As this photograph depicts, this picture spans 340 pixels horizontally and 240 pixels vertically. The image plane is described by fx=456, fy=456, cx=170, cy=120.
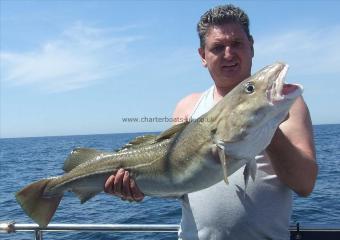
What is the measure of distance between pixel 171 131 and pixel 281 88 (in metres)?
1.23

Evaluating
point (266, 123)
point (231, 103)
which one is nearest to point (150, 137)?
point (231, 103)

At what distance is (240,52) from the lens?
13.4 ft

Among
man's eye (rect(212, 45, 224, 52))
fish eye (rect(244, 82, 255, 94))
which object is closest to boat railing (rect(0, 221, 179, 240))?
man's eye (rect(212, 45, 224, 52))

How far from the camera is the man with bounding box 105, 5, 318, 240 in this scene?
3664mm

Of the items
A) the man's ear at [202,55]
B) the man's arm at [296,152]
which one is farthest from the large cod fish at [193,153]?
the man's ear at [202,55]

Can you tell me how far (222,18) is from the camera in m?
4.14

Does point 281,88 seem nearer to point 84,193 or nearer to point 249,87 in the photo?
point 249,87

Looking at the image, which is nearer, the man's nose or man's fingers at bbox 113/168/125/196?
the man's nose

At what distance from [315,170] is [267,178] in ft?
1.28

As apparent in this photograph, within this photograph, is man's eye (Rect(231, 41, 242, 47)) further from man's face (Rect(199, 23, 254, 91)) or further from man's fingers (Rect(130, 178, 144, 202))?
man's fingers (Rect(130, 178, 144, 202))

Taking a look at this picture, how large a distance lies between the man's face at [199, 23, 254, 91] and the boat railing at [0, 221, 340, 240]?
6.27 feet

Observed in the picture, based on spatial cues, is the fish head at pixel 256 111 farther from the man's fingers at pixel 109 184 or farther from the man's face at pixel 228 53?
the man's fingers at pixel 109 184

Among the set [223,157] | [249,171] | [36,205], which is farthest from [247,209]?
[36,205]

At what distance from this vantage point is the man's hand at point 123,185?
4.27 metres
